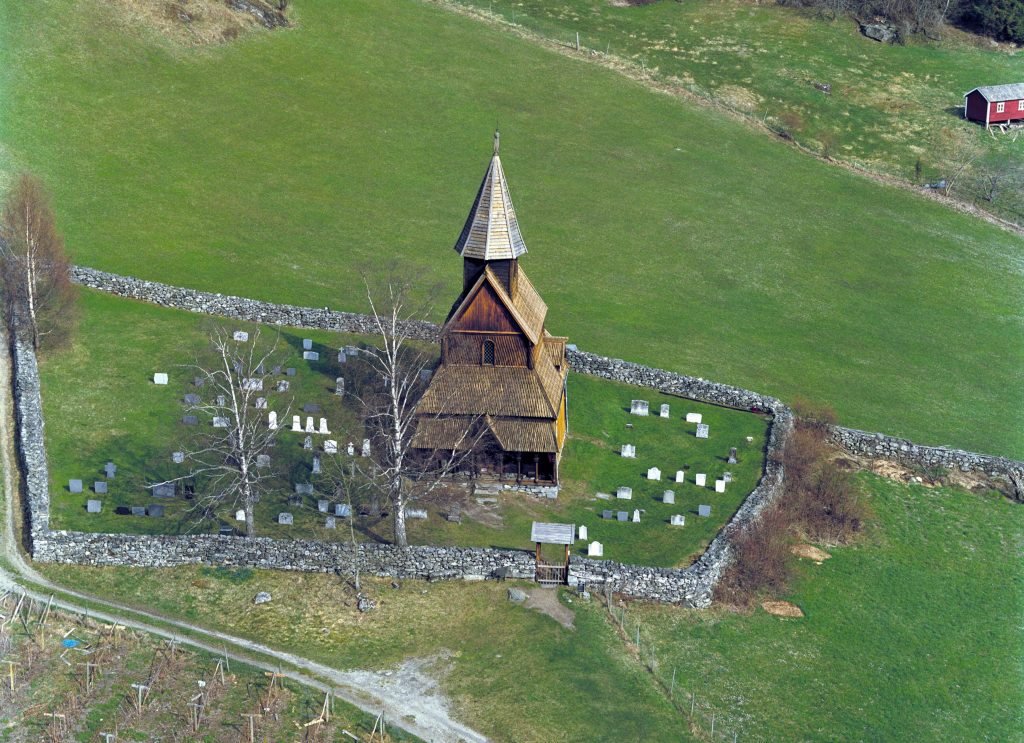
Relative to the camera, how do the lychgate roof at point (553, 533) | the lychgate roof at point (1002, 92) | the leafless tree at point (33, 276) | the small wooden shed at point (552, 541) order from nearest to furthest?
the small wooden shed at point (552, 541), the lychgate roof at point (553, 533), the leafless tree at point (33, 276), the lychgate roof at point (1002, 92)

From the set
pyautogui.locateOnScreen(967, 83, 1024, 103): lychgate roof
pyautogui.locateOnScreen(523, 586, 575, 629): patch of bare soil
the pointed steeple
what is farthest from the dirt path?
pyautogui.locateOnScreen(967, 83, 1024, 103): lychgate roof

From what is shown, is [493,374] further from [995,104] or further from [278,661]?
[995,104]

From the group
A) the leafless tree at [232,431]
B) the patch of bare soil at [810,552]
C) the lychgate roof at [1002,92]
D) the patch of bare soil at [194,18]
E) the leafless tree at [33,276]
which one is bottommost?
the patch of bare soil at [810,552]

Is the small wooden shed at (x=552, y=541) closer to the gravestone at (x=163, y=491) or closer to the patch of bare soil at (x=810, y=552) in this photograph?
the patch of bare soil at (x=810, y=552)

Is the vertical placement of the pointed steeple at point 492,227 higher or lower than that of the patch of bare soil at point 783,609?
higher

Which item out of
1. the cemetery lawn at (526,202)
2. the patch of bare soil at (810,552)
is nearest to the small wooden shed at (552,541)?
the patch of bare soil at (810,552)

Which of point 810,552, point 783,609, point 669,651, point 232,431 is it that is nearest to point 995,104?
point 810,552
